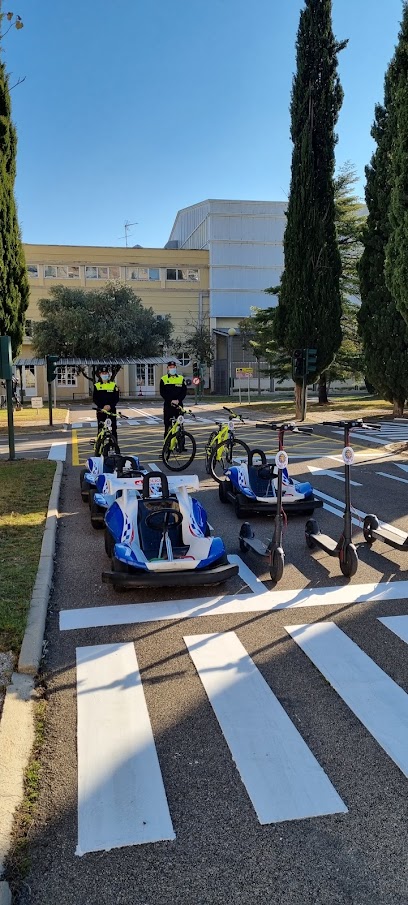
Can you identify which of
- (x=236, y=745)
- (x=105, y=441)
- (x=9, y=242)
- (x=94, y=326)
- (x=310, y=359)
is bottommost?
(x=236, y=745)

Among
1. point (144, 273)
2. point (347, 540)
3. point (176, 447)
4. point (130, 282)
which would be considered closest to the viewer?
point (347, 540)

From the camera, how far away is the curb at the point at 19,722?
2757mm

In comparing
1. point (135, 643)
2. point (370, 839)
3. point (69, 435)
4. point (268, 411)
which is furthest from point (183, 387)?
point (268, 411)

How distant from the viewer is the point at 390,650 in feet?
14.6

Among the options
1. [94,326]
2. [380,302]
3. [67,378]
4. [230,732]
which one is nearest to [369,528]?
[230,732]

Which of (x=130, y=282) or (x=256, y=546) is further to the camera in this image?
(x=130, y=282)

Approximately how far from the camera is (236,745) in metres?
3.32

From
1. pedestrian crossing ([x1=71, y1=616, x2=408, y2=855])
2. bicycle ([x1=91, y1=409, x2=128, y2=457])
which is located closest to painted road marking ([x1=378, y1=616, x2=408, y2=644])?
pedestrian crossing ([x1=71, y1=616, x2=408, y2=855])

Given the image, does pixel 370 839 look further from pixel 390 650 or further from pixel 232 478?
pixel 232 478

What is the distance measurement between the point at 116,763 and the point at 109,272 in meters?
51.7

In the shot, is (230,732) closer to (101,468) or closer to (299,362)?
(101,468)

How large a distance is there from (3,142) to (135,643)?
17612 mm

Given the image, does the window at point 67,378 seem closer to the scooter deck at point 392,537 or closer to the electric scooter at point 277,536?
the electric scooter at point 277,536

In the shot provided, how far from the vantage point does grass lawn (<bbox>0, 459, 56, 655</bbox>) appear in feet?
15.8
